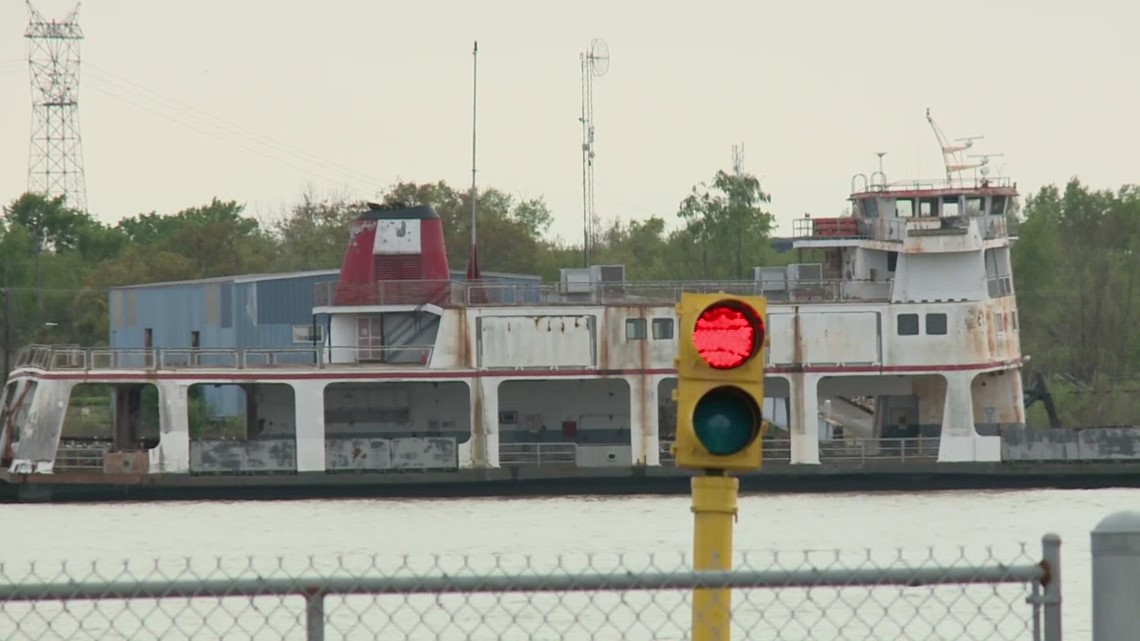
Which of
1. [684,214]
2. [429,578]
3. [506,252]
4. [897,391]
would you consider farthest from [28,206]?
[429,578]

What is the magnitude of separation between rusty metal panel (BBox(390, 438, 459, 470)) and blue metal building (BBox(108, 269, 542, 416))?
15490 mm

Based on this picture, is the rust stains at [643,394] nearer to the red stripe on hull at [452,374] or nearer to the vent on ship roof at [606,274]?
the red stripe on hull at [452,374]

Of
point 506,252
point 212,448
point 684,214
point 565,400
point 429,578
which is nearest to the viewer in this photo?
point 429,578

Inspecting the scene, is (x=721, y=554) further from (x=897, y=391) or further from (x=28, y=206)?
(x=28, y=206)

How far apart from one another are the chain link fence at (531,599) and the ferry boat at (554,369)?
946 centimetres

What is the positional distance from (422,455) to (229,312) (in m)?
18.3

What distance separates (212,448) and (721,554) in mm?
33607

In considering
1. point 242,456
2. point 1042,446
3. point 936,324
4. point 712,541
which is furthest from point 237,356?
point 712,541

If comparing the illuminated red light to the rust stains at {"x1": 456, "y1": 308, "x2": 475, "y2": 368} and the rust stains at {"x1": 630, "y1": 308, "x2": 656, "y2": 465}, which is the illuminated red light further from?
the rust stains at {"x1": 456, "y1": 308, "x2": 475, "y2": 368}

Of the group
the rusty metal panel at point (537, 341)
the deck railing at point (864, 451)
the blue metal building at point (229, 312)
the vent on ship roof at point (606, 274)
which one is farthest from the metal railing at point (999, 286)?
the blue metal building at point (229, 312)

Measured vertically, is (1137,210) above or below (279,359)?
above

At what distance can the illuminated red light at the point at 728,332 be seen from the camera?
7.48 meters

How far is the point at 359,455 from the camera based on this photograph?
134ft

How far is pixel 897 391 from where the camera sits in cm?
4281
